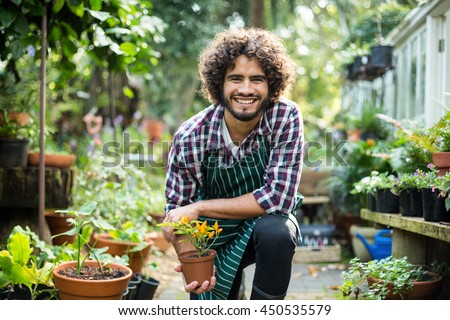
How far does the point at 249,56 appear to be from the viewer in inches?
97.3

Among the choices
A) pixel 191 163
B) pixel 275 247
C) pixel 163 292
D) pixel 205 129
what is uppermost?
pixel 205 129

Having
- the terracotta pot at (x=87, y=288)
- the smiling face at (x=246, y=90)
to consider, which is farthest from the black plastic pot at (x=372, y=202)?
the terracotta pot at (x=87, y=288)

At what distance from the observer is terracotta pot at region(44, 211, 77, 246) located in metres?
3.80

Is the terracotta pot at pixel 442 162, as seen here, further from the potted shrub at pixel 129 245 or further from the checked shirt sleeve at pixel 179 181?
the potted shrub at pixel 129 245

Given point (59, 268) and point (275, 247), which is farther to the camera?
point (59, 268)

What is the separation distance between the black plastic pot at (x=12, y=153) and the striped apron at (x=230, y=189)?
62.0 inches

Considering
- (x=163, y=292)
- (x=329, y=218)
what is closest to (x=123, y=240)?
(x=163, y=292)

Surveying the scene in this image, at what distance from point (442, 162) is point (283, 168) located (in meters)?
0.82

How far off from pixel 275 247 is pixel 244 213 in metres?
0.25

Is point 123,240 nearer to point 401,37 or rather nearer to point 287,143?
point 287,143

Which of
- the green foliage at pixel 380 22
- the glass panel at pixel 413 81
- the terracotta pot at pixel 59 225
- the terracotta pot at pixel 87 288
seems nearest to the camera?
the terracotta pot at pixel 87 288

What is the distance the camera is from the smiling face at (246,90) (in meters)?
2.42

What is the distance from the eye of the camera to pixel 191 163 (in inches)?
98.7

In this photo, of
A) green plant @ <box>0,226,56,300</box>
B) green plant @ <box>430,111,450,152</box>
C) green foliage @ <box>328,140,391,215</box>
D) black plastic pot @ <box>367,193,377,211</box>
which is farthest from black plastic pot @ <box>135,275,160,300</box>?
green foliage @ <box>328,140,391,215</box>
